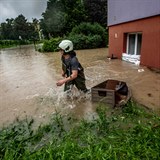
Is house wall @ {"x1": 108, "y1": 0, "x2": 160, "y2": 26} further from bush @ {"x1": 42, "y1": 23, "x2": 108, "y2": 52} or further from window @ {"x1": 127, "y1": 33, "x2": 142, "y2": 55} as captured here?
bush @ {"x1": 42, "y1": 23, "x2": 108, "y2": 52}

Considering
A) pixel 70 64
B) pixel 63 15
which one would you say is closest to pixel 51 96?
pixel 70 64

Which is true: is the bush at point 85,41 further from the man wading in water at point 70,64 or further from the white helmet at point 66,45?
the white helmet at point 66,45

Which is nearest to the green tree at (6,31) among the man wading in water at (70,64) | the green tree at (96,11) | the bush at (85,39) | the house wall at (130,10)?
the green tree at (96,11)

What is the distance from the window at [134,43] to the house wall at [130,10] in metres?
0.95

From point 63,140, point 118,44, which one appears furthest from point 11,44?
point 63,140

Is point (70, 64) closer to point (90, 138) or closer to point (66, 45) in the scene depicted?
point (66, 45)

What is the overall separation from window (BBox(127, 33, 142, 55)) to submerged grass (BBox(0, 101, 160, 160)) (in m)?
6.73

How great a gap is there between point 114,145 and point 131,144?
0.86 feet

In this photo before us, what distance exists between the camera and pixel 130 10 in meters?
9.85

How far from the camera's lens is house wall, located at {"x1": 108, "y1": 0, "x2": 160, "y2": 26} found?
7957 millimetres

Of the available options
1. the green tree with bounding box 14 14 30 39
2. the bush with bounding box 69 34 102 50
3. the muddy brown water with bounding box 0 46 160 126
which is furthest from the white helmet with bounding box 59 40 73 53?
the green tree with bounding box 14 14 30 39

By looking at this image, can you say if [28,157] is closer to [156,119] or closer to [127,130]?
[127,130]

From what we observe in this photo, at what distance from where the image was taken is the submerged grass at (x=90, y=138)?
2633 millimetres

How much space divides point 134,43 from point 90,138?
855 centimetres
